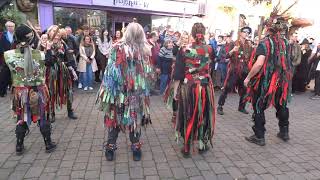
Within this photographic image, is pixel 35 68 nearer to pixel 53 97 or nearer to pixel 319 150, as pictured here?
pixel 53 97

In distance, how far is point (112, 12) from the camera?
16.1m

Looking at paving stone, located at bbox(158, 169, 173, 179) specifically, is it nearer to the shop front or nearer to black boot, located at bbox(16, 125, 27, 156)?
black boot, located at bbox(16, 125, 27, 156)

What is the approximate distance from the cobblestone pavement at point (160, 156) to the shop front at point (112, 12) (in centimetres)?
722

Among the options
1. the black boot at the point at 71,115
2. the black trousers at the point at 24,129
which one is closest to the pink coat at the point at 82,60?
the black boot at the point at 71,115

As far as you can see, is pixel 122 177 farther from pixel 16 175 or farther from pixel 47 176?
pixel 16 175

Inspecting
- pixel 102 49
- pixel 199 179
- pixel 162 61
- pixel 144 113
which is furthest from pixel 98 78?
pixel 199 179

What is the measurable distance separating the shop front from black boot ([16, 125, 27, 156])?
837 centimetres

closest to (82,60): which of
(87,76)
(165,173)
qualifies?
(87,76)

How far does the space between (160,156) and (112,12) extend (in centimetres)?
1289

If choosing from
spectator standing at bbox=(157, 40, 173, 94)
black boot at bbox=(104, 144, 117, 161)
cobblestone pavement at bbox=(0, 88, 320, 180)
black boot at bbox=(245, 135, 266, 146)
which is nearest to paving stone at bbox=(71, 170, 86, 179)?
cobblestone pavement at bbox=(0, 88, 320, 180)

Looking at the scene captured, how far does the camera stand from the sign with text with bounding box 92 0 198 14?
50.9ft

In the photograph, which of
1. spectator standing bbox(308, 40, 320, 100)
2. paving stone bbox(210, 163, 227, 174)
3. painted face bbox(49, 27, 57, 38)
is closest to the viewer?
paving stone bbox(210, 163, 227, 174)

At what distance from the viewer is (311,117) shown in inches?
275

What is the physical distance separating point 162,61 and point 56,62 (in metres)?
3.57
